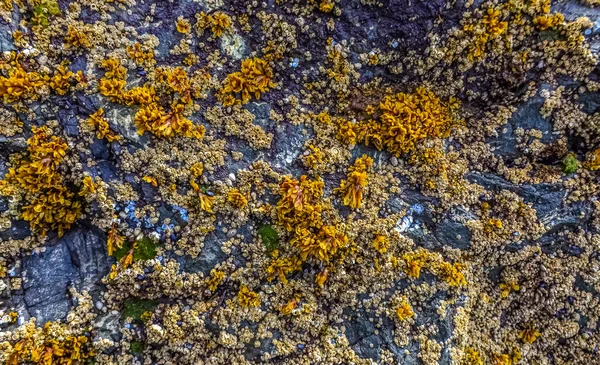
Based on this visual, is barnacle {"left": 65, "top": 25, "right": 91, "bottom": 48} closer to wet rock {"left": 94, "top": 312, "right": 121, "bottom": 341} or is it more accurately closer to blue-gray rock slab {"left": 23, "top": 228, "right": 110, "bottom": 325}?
blue-gray rock slab {"left": 23, "top": 228, "right": 110, "bottom": 325}

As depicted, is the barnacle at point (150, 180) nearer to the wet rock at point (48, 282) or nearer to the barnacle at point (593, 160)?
the wet rock at point (48, 282)

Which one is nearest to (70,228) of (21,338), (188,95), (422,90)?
(21,338)

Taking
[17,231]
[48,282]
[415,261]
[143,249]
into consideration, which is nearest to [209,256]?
[143,249]

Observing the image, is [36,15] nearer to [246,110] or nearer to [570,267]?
[246,110]

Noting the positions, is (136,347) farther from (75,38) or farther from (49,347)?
(75,38)

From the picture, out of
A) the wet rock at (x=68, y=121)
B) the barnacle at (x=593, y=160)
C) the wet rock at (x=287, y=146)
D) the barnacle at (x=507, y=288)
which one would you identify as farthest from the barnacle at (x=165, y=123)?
the barnacle at (x=593, y=160)
